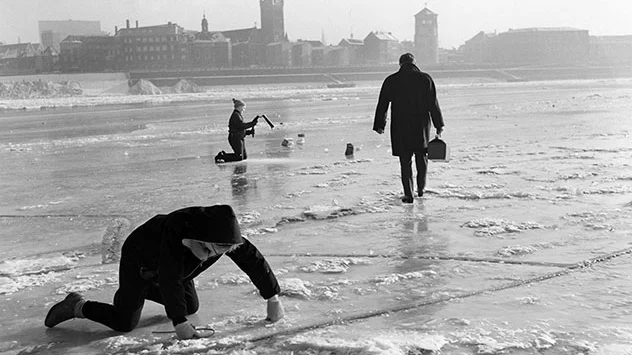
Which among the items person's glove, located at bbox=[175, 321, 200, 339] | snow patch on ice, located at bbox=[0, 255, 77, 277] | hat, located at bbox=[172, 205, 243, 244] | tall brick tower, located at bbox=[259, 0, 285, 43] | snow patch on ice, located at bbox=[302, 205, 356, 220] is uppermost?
tall brick tower, located at bbox=[259, 0, 285, 43]

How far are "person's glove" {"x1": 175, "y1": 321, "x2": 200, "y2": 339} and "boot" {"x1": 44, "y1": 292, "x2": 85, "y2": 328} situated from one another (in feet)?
2.29

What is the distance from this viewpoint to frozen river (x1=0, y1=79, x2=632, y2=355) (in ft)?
12.7

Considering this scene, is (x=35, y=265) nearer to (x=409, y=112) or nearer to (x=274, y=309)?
(x=274, y=309)

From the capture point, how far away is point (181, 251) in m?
3.73

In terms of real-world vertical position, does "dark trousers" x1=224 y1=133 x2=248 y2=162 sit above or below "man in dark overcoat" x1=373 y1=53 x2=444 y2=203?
below

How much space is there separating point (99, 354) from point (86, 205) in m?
5.14

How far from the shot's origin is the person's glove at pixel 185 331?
3762mm

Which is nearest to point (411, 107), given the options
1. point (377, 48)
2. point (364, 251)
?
point (364, 251)

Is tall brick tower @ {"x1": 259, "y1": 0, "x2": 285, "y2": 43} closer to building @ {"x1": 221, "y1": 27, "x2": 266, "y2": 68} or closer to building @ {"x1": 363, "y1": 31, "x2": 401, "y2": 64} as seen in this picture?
building @ {"x1": 221, "y1": 27, "x2": 266, "y2": 68}

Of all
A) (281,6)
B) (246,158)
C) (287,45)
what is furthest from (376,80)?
(246,158)

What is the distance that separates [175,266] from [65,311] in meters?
0.87

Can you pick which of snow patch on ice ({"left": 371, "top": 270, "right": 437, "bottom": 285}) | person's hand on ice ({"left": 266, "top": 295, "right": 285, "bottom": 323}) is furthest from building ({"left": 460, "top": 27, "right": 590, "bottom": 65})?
person's hand on ice ({"left": 266, "top": 295, "right": 285, "bottom": 323})

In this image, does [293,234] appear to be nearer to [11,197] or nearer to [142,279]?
[142,279]

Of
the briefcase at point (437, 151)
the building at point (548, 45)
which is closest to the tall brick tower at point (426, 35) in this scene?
the building at point (548, 45)
